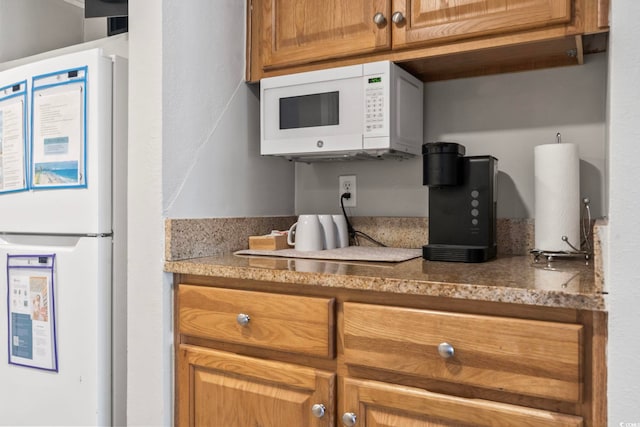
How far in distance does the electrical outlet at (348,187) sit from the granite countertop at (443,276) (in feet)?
1.68

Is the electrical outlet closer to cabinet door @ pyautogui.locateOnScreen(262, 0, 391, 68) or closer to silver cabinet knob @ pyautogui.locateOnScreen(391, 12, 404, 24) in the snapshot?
cabinet door @ pyautogui.locateOnScreen(262, 0, 391, 68)

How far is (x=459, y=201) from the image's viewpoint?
1.42 meters

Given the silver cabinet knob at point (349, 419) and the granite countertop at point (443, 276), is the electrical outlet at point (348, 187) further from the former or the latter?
the silver cabinet knob at point (349, 419)

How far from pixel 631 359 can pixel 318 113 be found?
1.09 meters

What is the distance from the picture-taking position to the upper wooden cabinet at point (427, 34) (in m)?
1.27

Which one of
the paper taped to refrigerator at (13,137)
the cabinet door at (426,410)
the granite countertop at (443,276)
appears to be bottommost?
the cabinet door at (426,410)

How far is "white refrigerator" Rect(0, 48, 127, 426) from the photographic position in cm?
145

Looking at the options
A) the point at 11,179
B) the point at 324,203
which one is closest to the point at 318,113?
the point at 324,203

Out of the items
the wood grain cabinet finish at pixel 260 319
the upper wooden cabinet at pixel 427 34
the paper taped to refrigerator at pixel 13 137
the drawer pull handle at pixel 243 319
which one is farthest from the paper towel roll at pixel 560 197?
the paper taped to refrigerator at pixel 13 137

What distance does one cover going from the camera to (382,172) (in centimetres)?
183

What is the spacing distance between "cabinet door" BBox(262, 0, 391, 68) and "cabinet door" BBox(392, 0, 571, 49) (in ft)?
0.22

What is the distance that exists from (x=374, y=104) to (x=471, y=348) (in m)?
0.80

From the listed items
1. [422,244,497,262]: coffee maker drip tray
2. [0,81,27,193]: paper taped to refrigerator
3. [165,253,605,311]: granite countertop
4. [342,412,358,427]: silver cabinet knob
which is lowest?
[342,412,358,427]: silver cabinet knob

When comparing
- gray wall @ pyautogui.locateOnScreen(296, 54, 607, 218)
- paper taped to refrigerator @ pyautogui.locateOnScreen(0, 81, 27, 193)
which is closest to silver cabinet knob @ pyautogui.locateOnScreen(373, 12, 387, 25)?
gray wall @ pyautogui.locateOnScreen(296, 54, 607, 218)
